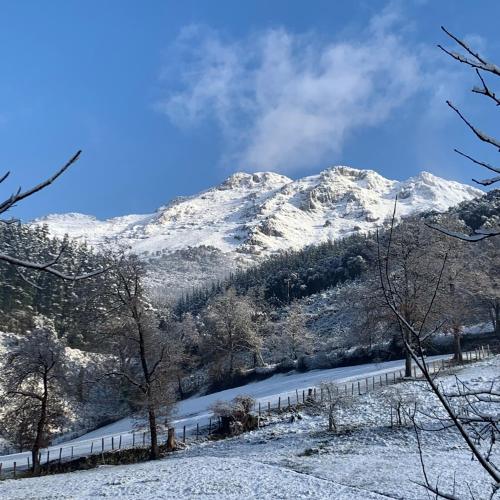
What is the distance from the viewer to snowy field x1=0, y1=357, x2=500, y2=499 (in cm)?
1344

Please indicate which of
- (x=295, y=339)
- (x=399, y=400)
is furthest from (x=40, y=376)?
(x=295, y=339)

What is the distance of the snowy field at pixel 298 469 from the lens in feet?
44.1

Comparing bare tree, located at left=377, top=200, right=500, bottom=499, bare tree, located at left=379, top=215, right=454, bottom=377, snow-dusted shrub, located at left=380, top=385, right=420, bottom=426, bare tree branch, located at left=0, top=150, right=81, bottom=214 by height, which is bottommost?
snow-dusted shrub, located at left=380, top=385, right=420, bottom=426

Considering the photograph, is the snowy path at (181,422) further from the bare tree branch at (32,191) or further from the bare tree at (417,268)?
the bare tree branch at (32,191)

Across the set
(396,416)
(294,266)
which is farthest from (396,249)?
(294,266)

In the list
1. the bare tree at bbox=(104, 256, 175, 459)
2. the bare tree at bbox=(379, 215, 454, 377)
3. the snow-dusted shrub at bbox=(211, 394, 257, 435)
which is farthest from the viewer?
the bare tree at bbox=(379, 215, 454, 377)

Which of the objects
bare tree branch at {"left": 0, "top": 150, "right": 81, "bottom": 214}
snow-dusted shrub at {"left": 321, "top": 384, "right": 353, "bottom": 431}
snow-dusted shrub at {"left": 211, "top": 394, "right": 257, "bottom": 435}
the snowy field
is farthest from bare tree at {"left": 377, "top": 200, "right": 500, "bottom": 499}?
snow-dusted shrub at {"left": 211, "top": 394, "right": 257, "bottom": 435}

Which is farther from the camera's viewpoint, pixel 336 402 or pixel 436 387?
pixel 336 402

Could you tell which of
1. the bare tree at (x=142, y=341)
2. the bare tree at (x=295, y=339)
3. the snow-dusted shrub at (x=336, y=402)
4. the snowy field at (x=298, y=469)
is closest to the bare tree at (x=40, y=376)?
the bare tree at (x=142, y=341)

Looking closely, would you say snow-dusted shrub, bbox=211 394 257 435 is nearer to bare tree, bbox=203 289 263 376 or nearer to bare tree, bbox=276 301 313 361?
bare tree, bbox=203 289 263 376

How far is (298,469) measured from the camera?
16203mm

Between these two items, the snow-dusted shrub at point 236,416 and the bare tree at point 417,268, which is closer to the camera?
the snow-dusted shrub at point 236,416

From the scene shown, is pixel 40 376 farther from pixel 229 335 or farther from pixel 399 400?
pixel 229 335

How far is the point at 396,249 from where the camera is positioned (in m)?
27.9
